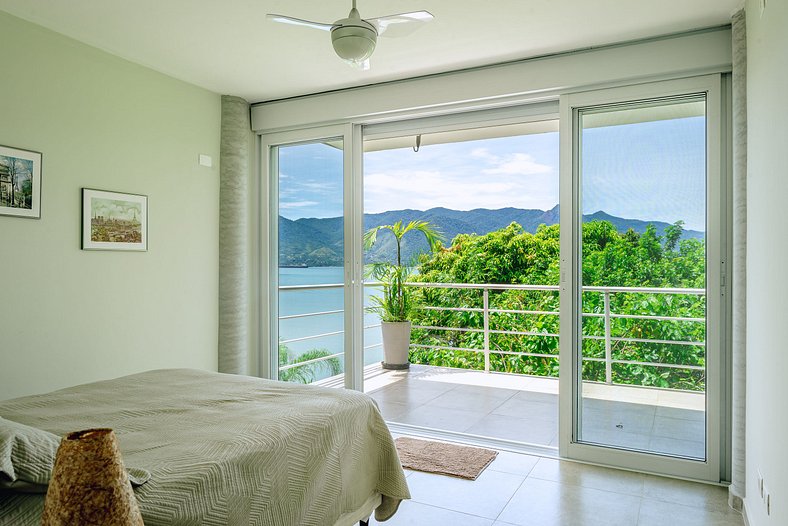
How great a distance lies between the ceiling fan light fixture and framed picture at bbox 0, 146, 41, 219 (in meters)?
2.08

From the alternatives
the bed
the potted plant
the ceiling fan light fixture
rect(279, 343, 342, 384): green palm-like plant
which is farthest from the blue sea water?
the ceiling fan light fixture

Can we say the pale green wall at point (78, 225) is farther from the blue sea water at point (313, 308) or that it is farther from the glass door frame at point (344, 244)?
the blue sea water at point (313, 308)

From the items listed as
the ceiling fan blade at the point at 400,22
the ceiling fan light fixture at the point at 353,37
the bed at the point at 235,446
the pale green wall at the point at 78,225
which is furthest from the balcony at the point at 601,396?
the ceiling fan light fixture at the point at 353,37

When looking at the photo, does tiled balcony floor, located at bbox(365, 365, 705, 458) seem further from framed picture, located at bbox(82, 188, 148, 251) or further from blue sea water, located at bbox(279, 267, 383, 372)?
framed picture, located at bbox(82, 188, 148, 251)

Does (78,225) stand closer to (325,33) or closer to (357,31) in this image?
(325,33)

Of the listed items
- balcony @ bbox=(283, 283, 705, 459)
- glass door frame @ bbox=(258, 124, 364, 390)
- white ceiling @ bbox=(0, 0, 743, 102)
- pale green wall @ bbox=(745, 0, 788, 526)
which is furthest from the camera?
glass door frame @ bbox=(258, 124, 364, 390)

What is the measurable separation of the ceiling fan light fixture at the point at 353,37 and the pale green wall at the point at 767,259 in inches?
55.5

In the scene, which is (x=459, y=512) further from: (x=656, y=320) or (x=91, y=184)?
(x=91, y=184)

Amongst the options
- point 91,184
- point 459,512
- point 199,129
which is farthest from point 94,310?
point 459,512

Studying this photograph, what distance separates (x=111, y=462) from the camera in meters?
0.95

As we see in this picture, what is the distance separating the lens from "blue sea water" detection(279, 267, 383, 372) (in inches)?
174

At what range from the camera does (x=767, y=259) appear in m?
2.14

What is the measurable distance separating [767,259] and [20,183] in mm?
3721

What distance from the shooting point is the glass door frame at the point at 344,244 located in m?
4.35
